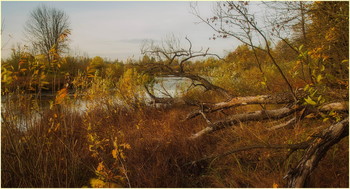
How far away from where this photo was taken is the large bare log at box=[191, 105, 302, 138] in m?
3.62

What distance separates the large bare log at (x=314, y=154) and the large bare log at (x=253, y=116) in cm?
103

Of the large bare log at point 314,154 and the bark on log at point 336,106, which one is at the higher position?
the bark on log at point 336,106

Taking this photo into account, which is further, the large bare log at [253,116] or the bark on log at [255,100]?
the bark on log at [255,100]

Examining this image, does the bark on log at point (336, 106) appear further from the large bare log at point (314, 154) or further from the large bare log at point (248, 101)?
the large bare log at point (248, 101)

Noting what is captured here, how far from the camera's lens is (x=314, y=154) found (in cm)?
240

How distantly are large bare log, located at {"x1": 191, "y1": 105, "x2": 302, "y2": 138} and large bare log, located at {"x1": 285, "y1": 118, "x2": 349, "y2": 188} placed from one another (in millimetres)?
1028

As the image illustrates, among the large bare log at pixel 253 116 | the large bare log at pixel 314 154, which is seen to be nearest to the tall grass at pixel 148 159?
the large bare log at pixel 253 116

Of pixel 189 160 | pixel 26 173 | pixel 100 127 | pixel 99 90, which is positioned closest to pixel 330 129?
pixel 189 160

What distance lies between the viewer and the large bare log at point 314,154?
231cm

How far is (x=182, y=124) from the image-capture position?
4.85m

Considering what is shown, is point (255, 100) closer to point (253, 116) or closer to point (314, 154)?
point (253, 116)

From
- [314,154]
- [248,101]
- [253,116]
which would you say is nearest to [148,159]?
[253,116]

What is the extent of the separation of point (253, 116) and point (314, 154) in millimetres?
1448

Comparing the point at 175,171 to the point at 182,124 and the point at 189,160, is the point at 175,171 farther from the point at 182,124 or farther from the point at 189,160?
the point at 182,124
